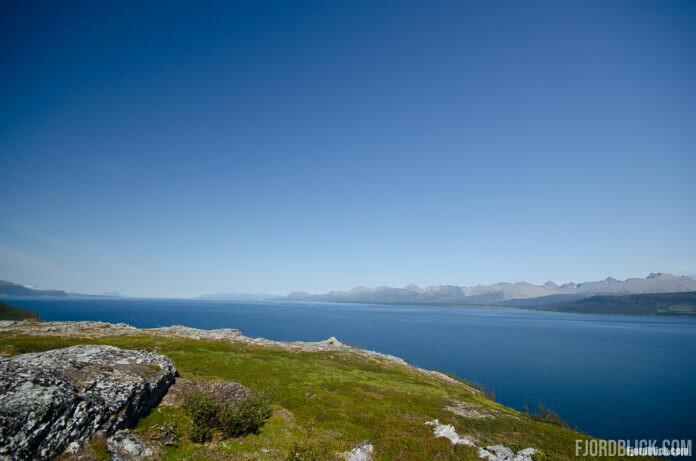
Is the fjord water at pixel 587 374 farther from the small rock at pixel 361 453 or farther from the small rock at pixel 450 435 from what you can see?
the small rock at pixel 361 453

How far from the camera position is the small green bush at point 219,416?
15727mm

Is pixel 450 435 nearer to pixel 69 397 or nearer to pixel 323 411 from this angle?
pixel 323 411

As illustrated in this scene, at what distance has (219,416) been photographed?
16.5 metres

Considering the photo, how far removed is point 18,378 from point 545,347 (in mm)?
167756

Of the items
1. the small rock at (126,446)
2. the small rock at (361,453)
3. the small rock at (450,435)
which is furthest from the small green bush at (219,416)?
the small rock at (450,435)

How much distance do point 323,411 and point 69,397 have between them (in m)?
19.9

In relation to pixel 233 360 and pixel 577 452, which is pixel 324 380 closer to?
pixel 233 360

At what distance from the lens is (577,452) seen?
68.8 ft

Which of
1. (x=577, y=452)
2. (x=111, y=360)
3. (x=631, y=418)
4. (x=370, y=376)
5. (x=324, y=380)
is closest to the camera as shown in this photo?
(x=111, y=360)

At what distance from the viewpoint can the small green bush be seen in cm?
1573

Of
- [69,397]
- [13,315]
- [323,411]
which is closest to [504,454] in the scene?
[323,411]

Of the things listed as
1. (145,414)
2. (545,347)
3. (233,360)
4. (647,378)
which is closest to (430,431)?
(145,414)

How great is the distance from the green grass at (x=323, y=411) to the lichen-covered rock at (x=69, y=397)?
1.78 m

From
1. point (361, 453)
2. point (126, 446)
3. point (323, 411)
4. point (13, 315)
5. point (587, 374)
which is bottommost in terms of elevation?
point (587, 374)
